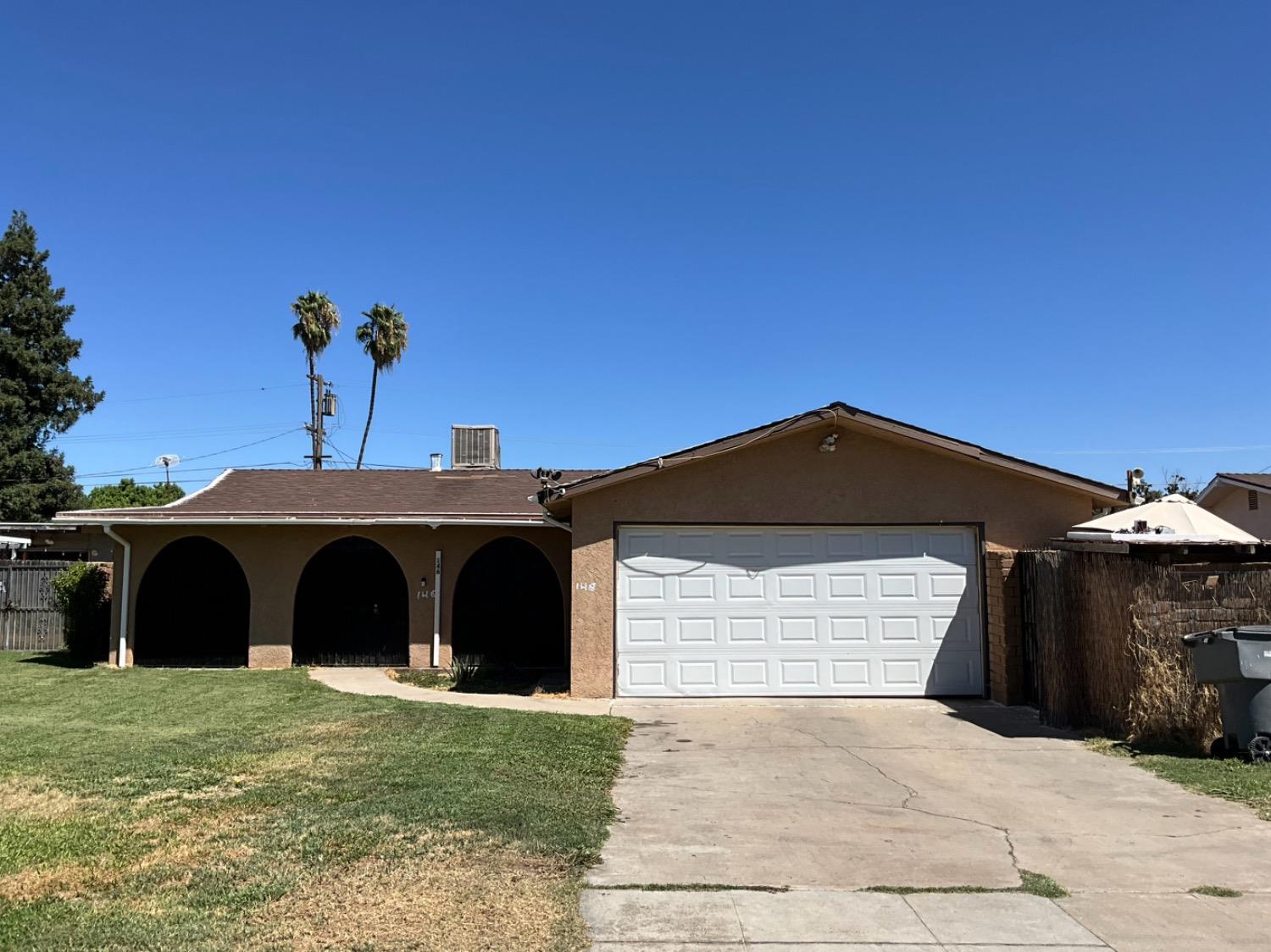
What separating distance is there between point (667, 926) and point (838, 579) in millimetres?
8421

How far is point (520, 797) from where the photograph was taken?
264 inches

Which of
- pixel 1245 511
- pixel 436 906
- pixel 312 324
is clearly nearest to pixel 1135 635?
pixel 436 906

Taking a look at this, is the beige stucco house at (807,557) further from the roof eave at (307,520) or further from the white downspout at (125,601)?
the white downspout at (125,601)

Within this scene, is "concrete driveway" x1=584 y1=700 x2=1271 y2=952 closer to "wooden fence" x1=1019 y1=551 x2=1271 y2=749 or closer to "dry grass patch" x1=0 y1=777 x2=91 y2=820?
"wooden fence" x1=1019 y1=551 x2=1271 y2=749

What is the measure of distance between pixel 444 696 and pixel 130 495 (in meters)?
36.9

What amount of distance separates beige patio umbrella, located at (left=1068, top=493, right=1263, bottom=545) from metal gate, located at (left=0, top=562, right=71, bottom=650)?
18.5 metres

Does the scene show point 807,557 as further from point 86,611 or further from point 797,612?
point 86,611

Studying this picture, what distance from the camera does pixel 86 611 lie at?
16.1m

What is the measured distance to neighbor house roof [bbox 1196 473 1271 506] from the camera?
23422 mm

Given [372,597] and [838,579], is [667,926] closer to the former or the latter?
[838,579]

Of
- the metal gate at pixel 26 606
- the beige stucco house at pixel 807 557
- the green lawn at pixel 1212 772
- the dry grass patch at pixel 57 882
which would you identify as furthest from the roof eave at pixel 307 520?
the dry grass patch at pixel 57 882

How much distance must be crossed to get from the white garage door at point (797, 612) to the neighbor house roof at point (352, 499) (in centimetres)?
325

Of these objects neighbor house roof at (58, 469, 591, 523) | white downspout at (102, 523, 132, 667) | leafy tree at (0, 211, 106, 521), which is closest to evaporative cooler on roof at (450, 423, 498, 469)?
neighbor house roof at (58, 469, 591, 523)

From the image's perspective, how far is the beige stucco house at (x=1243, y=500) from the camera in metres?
23.4
